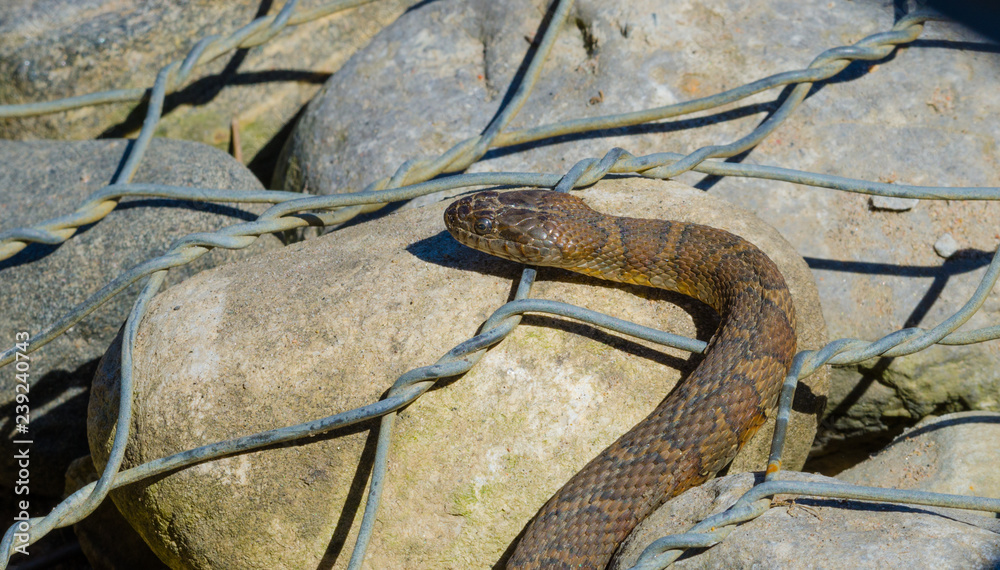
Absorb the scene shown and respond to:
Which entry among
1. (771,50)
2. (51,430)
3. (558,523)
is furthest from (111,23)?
(558,523)

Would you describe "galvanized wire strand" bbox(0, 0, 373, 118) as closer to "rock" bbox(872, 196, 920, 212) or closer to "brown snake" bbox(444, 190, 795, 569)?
"brown snake" bbox(444, 190, 795, 569)

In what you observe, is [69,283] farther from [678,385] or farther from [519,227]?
[678,385]

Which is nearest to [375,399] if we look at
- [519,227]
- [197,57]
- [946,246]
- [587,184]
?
[519,227]

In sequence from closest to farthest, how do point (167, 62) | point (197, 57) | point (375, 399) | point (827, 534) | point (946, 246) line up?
point (827, 534) → point (375, 399) → point (946, 246) → point (197, 57) → point (167, 62)

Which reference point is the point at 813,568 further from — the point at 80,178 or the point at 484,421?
the point at 80,178

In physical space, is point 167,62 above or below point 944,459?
above

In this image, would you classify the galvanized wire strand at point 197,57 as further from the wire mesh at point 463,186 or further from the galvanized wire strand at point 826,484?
the galvanized wire strand at point 826,484

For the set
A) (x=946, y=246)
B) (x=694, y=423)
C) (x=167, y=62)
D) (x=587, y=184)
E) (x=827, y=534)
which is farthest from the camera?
(x=167, y=62)
